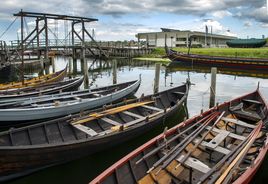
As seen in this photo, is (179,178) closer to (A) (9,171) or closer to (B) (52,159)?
(B) (52,159)

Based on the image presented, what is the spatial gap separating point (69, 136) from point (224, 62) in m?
37.1

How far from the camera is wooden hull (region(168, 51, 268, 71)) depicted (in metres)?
40.1

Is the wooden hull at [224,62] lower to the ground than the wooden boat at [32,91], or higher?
higher

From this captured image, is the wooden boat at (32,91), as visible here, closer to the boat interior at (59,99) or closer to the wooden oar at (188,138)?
the boat interior at (59,99)

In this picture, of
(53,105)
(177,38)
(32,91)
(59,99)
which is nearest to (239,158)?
(53,105)

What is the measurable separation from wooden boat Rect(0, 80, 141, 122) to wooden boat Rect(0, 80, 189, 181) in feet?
8.23

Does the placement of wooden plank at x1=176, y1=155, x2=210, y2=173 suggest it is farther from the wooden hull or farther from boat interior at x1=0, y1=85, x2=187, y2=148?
the wooden hull

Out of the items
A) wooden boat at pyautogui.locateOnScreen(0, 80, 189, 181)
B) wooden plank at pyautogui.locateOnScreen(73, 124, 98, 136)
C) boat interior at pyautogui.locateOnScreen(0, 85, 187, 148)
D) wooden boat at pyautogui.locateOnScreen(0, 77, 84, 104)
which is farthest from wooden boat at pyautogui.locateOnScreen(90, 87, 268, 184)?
wooden boat at pyautogui.locateOnScreen(0, 77, 84, 104)

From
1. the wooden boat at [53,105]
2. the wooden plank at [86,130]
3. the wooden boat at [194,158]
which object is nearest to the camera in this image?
the wooden boat at [194,158]

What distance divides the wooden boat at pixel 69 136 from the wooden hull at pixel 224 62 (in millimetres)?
28502

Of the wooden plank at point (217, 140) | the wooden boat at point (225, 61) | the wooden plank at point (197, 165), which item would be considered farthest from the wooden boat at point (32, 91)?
the wooden boat at point (225, 61)

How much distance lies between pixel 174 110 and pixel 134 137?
11.3 ft

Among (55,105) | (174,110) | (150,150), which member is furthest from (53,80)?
(150,150)

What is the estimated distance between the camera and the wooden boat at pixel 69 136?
359 inches
